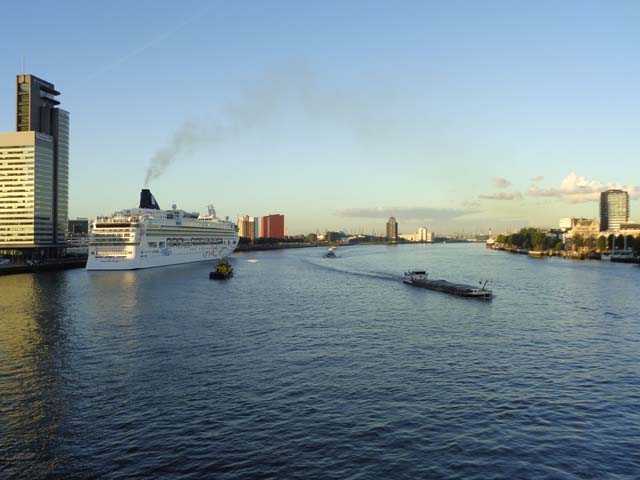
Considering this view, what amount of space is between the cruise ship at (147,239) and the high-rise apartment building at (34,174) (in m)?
35.3

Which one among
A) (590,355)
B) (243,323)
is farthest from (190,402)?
A: (590,355)

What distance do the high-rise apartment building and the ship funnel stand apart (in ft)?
114

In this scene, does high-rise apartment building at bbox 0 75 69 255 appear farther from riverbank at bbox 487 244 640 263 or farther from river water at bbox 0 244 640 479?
riverbank at bbox 487 244 640 263

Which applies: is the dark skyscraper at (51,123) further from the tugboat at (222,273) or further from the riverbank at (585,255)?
the riverbank at (585,255)

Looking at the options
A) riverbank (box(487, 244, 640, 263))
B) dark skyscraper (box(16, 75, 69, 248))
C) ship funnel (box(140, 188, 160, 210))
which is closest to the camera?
ship funnel (box(140, 188, 160, 210))

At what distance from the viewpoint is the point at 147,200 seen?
4909 inches

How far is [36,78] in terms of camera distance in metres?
143

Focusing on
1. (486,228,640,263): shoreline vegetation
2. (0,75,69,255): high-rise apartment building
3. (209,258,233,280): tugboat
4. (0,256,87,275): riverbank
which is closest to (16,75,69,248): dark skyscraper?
(0,75,69,255): high-rise apartment building

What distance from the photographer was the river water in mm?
16938

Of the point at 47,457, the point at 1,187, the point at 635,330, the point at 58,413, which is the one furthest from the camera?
the point at 1,187

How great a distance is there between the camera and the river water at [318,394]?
1694cm

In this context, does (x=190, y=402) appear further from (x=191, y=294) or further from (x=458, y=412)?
(x=191, y=294)

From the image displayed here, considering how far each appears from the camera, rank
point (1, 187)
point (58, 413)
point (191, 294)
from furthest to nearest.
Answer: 1. point (1, 187)
2. point (191, 294)
3. point (58, 413)

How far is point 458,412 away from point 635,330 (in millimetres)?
26993
